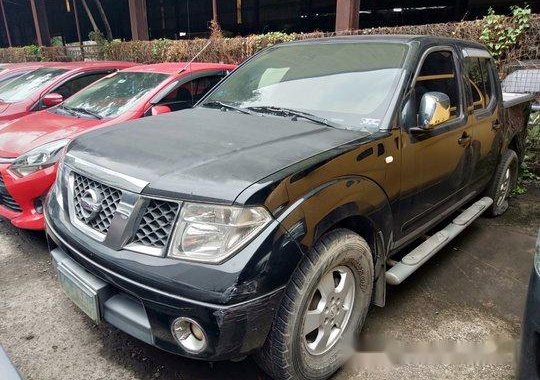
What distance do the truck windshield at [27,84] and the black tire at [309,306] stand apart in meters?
5.59

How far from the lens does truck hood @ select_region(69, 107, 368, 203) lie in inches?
76.3

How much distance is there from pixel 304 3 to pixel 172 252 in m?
17.5

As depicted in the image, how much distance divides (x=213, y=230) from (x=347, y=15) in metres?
7.11

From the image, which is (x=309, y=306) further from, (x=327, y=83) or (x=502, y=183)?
(x=502, y=183)

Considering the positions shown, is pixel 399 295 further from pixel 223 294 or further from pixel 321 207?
pixel 223 294

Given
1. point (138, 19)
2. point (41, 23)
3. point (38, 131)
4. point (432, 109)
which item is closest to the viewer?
point (432, 109)

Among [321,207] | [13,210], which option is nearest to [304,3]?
[13,210]

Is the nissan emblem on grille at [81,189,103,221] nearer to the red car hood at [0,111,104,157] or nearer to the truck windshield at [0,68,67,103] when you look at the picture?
the red car hood at [0,111,104,157]

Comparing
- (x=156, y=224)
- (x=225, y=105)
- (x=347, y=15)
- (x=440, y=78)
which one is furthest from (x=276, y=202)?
(x=347, y=15)

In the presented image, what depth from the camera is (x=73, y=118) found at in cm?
475

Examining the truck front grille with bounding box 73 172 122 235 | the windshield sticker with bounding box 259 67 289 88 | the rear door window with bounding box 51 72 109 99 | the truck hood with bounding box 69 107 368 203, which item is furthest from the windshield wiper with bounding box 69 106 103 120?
the truck front grille with bounding box 73 172 122 235

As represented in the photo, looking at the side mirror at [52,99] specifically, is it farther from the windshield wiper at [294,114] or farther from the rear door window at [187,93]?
the windshield wiper at [294,114]

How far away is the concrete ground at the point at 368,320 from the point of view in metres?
2.46

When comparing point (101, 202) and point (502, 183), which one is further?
point (502, 183)
